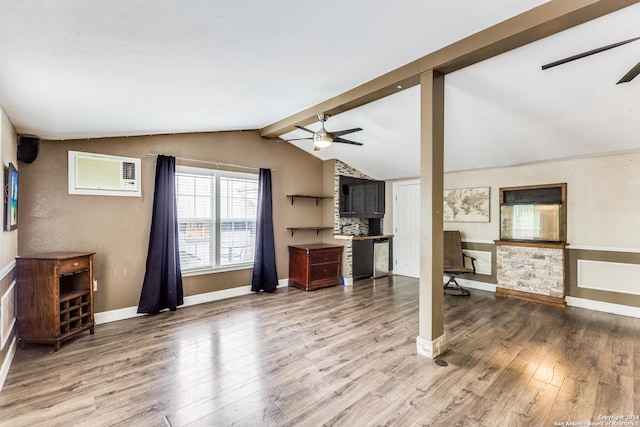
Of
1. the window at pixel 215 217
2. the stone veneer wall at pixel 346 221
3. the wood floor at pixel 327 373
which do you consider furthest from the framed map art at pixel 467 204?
the window at pixel 215 217

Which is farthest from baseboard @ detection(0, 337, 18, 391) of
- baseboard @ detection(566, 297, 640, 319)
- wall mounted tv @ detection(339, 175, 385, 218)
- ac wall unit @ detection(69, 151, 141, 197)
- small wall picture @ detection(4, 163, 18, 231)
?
baseboard @ detection(566, 297, 640, 319)

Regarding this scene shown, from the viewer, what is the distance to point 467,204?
549 centimetres

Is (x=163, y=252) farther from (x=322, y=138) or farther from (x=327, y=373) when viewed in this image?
(x=327, y=373)

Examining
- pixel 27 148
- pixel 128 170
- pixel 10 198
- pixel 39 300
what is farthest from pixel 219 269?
pixel 27 148

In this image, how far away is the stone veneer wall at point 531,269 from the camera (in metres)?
4.45

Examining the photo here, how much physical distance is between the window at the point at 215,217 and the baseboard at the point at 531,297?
4.35 meters

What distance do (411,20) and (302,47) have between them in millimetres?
806

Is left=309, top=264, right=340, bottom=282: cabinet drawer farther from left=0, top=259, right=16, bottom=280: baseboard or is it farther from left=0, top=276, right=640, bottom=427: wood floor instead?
left=0, top=259, right=16, bottom=280: baseboard

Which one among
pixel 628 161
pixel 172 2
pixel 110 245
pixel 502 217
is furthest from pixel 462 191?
pixel 110 245

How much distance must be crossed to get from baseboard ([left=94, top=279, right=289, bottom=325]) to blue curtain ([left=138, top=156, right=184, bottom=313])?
14 centimetres

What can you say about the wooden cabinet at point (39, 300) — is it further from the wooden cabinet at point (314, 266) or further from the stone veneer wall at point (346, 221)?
the stone veneer wall at point (346, 221)

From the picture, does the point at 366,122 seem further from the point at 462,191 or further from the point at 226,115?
the point at 462,191

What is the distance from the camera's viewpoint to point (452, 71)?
278 centimetres

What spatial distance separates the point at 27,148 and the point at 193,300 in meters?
2.68
